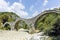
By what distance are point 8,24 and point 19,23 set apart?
2276mm

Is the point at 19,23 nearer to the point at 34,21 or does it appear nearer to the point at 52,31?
the point at 34,21

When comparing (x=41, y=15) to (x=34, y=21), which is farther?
(x=34, y=21)

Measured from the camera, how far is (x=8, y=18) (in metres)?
41.9

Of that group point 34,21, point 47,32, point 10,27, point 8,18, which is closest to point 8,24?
point 10,27

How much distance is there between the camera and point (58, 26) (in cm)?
1526

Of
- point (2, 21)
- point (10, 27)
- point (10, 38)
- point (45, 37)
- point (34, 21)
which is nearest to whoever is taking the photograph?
point (45, 37)

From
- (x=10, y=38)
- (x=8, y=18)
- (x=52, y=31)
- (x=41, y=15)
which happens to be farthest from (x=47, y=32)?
(x=8, y=18)

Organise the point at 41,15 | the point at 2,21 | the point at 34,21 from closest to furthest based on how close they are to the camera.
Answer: the point at 41,15 → the point at 34,21 → the point at 2,21

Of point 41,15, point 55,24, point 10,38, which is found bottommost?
point 10,38

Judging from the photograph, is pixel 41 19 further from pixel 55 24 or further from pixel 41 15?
pixel 55 24

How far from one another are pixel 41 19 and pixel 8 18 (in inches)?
657

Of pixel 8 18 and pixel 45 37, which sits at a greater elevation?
pixel 8 18

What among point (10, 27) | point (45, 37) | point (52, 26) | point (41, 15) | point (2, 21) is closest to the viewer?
point (45, 37)

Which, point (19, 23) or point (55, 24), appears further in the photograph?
point (19, 23)
